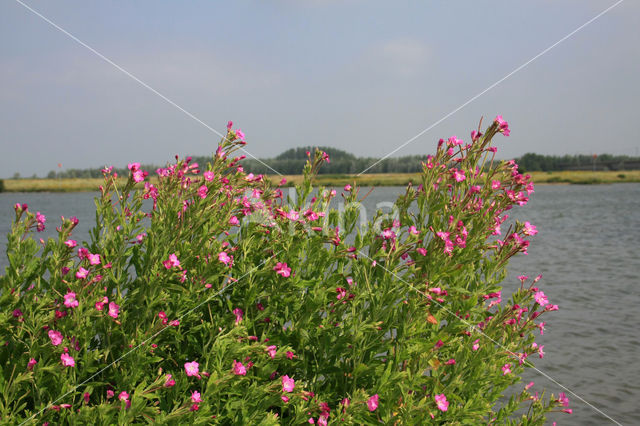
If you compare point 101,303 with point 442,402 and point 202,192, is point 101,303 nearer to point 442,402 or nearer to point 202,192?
point 202,192

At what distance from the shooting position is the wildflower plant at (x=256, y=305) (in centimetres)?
346

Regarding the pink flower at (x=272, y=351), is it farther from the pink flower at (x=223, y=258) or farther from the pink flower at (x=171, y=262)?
the pink flower at (x=171, y=262)

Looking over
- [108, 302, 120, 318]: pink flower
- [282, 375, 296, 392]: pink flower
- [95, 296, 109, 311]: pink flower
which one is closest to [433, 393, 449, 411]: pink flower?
[282, 375, 296, 392]: pink flower

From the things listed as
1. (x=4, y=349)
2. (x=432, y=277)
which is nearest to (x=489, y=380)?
(x=432, y=277)

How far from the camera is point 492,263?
432 cm

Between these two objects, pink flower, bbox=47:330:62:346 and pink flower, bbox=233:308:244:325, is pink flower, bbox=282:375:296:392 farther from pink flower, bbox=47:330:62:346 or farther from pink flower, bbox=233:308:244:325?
pink flower, bbox=47:330:62:346

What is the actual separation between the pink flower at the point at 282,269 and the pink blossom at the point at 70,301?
1.34 meters

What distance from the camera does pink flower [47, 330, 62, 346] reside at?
3345 mm

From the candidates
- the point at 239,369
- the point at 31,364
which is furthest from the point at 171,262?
the point at 31,364

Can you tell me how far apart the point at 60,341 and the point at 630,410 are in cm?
802

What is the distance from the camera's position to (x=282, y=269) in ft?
12.2

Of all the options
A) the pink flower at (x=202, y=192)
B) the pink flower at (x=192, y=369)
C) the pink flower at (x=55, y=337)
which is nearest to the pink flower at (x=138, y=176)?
the pink flower at (x=202, y=192)

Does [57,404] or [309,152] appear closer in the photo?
[57,404]

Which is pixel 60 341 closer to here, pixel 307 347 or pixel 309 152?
pixel 307 347
